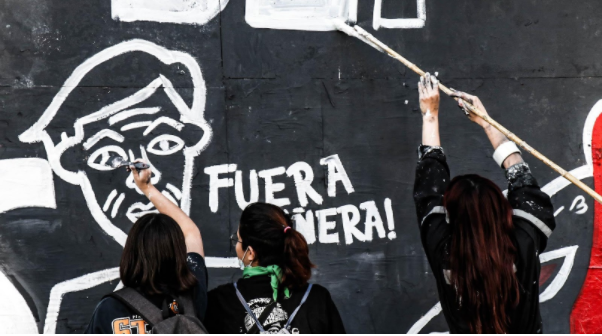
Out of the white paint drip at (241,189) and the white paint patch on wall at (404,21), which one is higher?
the white paint patch on wall at (404,21)

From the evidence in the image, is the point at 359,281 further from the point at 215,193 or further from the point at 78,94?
the point at 78,94

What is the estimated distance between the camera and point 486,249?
2619mm

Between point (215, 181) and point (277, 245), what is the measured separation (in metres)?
1.26

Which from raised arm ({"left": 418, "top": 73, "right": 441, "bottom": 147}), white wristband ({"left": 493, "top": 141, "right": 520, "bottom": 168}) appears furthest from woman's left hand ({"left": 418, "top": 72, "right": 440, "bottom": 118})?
white wristband ({"left": 493, "top": 141, "right": 520, "bottom": 168})

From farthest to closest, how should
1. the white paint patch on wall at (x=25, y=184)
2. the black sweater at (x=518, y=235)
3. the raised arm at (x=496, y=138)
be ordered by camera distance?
the white paint patch on wall at (x=25, y=184) < the raised arm at (x=496, y=138) < the black sweater at (x=518, y=235)

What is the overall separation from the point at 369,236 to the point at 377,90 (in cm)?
91

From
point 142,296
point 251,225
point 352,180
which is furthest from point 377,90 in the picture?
point 142,296

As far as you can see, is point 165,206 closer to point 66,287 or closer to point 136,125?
point 136,125

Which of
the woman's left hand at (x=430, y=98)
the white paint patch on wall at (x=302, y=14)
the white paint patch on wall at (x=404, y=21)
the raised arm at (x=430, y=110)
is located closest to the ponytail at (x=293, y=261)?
the raised arm at (x=430, y=110)

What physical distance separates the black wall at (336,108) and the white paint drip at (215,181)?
4 cm

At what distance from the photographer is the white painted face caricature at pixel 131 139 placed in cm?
394

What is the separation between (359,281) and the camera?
165 inches

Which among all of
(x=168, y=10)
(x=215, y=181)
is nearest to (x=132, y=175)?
(x=215, y=181)

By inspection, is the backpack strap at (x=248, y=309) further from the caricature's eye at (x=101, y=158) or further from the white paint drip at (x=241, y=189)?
the caricature's eye at (x=101, y=158)
